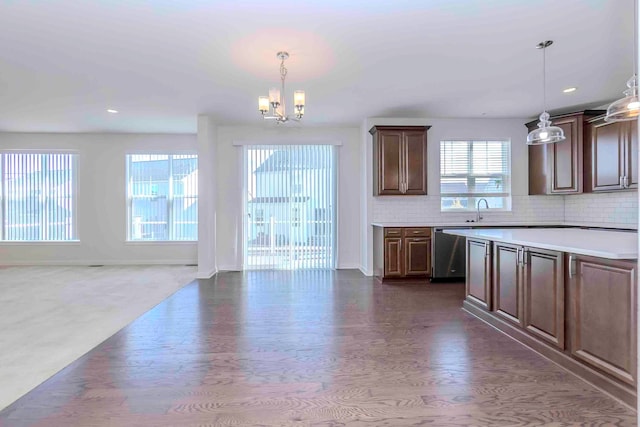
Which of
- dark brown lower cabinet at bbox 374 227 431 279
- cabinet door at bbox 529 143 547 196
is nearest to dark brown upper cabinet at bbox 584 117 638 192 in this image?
cabinet door at bbox 529 143 547 196

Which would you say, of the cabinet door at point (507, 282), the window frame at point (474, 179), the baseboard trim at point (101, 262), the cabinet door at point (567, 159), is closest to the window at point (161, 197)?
the baseboard trim at point (101, 262)

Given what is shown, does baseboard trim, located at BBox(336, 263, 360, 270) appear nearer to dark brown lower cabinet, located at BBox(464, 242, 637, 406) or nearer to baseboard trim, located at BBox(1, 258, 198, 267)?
baseboard trim, located at BBox(1, 258, 198, 267)

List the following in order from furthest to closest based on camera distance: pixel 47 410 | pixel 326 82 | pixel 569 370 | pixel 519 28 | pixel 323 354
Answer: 1. pixel 326 82
2. pixel 519 28
3. pixel 323 354
4. pixel 569 370
5. pixel 47 410

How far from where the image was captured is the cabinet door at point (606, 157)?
14.9ft

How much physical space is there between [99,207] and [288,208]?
12.8 ft

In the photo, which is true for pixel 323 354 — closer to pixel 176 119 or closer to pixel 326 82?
pixel 326 82

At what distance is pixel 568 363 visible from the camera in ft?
7.66

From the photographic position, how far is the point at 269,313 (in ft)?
12.1

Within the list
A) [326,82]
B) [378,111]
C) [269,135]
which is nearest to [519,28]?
[326,82]

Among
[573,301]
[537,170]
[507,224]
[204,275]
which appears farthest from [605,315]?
[204,275]

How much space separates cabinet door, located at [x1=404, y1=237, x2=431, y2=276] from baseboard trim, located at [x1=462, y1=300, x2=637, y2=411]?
1.81 m

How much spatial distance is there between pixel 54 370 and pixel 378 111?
16.3ft

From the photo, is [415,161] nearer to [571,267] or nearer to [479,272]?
[479,272]

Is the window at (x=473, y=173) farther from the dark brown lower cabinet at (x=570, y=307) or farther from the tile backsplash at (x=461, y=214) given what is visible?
the dark brown lower cabinet at (x=570, y=307)
